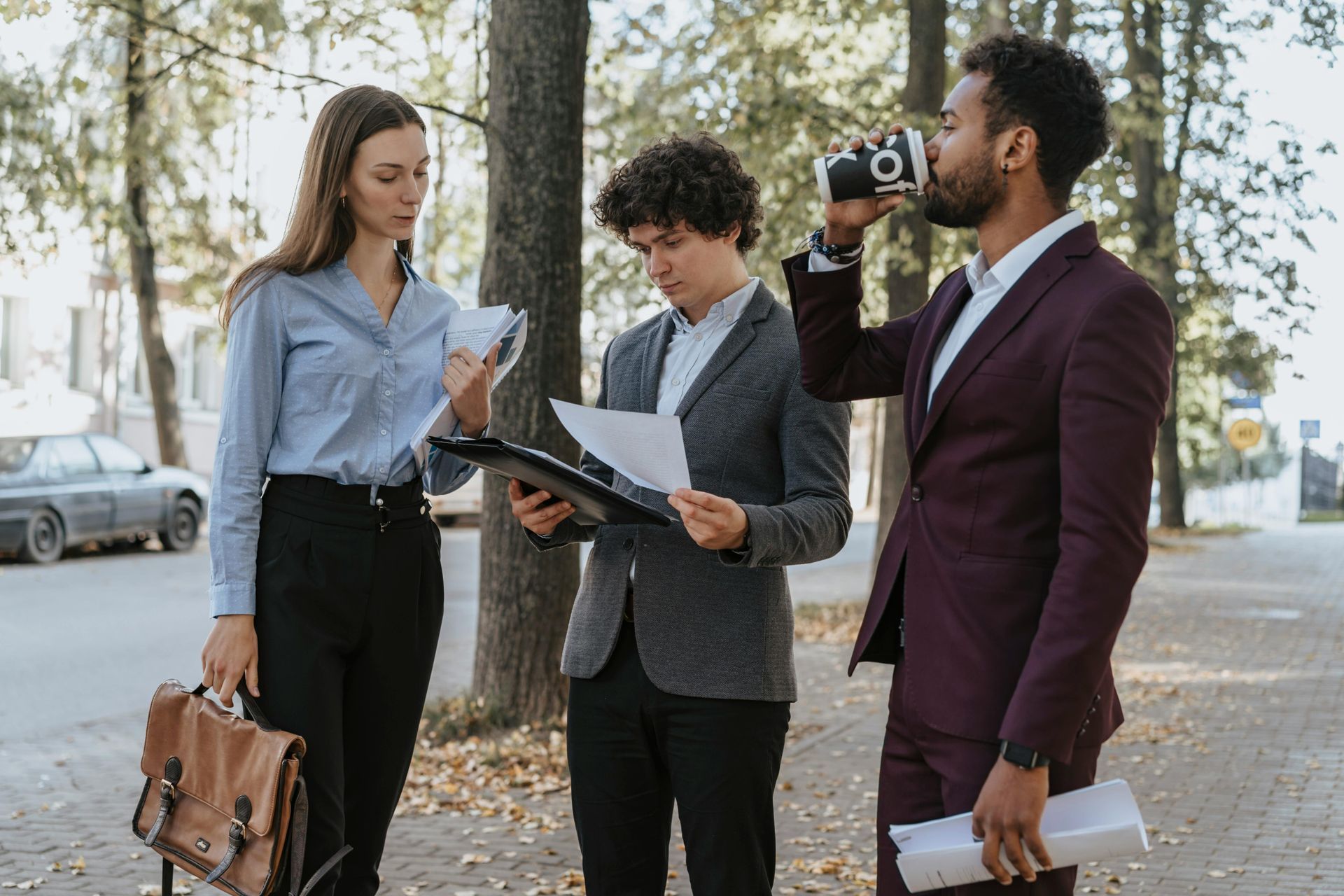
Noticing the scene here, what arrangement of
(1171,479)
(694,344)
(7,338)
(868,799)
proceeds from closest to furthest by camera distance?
(694,344)
(868,799)
(7,338)
(1171,479)

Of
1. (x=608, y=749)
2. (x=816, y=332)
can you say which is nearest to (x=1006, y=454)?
(x=816, y=332)

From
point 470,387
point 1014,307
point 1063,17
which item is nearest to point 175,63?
point 470,387

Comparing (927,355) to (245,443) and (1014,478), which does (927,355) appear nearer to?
(1014,478)

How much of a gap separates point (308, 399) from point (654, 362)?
30.8 inches

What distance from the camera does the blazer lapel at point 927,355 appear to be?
102 inches

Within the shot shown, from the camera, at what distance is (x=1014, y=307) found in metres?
2.43

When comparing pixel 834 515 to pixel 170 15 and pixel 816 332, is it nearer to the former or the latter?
pixel 816 332

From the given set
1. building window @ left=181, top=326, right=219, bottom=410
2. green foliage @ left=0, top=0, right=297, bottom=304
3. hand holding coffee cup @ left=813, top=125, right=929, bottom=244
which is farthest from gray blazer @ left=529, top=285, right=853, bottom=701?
building window @ left=181, top=326, right=219, bottom=410

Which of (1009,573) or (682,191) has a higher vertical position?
(682,191)

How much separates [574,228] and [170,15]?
858 cm

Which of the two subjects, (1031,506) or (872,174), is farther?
(872,174)

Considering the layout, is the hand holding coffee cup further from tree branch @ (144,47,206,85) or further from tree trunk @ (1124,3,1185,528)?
tree trunk @ (1124,3,1185,528)

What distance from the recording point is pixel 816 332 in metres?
2.84

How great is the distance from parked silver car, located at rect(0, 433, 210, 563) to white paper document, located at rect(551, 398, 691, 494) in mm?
15309
